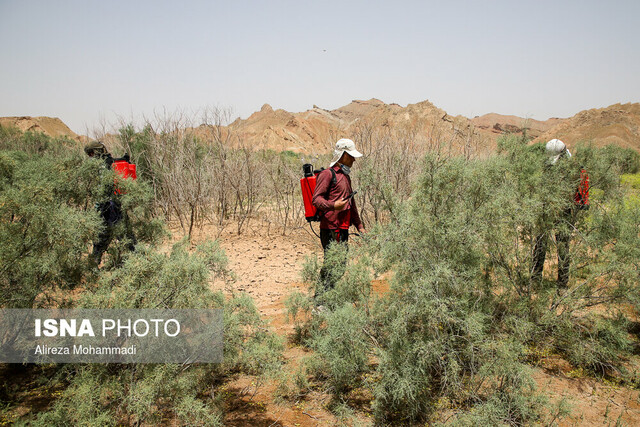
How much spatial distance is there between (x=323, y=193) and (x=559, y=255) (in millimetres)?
2221

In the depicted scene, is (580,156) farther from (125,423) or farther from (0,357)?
(0,357)

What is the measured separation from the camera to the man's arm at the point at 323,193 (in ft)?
12.5

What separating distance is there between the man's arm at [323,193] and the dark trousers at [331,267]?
28cm

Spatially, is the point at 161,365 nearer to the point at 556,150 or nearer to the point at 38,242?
the point at 38,242

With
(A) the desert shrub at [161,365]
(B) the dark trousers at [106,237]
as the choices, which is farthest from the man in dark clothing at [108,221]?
(A) the desert shrub at [161,365]

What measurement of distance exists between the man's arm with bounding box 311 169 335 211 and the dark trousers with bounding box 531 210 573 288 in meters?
1.87

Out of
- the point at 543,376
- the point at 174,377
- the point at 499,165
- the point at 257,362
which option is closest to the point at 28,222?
the point at 174,377

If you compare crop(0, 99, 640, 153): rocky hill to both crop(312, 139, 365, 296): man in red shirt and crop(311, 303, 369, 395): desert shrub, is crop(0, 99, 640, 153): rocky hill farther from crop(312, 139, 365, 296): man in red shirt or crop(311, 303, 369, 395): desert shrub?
crop(311, 303, 369, 395): desert shrub

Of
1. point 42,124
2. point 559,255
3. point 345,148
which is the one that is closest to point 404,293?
point 345,148

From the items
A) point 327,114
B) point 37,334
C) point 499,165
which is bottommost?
point 37,334

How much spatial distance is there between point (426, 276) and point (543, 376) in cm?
155

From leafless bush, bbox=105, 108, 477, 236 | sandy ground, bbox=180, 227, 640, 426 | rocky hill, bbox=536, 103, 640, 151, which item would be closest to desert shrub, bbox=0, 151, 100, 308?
A: sandy ground, bbox=180, 227, 640, 426

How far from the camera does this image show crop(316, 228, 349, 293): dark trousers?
335cm

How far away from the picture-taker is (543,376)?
320 cm
